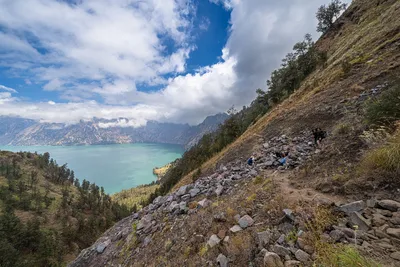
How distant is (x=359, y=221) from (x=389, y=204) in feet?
2.37

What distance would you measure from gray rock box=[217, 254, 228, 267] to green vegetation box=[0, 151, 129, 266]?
2499 inches

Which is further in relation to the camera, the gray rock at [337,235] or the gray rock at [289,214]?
the gray rock at [289,214]

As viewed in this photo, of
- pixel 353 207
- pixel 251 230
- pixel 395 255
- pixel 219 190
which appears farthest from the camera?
pixel 219 190

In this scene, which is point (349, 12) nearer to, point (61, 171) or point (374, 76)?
point (374, 76)

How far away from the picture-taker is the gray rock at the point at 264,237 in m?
4.32

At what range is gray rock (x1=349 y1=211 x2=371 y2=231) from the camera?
3312 millimetres

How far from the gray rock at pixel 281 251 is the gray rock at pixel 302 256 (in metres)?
0.22

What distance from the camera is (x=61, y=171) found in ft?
448

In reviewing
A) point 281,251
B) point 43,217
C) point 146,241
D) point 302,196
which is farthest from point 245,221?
point 43,217

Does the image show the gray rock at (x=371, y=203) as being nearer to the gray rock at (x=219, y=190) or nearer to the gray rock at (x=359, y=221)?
the gray rock at (x=359, y=221)

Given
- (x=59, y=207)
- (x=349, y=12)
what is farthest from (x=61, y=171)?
(x=349, y=12)

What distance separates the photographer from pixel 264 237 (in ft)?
14.5

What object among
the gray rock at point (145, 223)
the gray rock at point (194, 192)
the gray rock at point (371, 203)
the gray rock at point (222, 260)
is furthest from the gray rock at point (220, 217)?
the gray rock at point (145, 223)

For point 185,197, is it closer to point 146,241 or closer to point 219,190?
point 219,190
